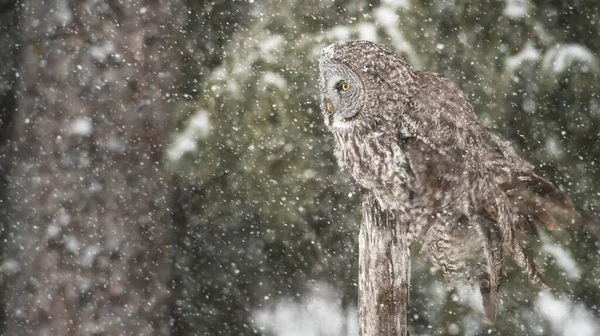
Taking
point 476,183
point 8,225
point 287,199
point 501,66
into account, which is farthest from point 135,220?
point 501,66

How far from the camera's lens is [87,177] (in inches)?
138

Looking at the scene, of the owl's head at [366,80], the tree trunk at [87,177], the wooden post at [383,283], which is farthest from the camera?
the tree trunk at [87,177]

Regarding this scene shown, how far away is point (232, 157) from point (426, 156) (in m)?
2.33

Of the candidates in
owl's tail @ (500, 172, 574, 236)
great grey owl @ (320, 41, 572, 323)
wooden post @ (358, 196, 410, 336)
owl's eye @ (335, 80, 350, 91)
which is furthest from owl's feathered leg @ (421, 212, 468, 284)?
owl's eye @ (335, 80, 350, 91)

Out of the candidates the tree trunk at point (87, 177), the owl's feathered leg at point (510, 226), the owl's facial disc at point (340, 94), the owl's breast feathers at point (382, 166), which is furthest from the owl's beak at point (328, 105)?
the tree trunk at point (87, 177)

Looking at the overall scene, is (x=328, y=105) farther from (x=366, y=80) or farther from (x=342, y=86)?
(x=366, y=80)

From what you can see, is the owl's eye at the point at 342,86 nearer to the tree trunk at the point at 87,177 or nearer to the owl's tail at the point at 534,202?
the owl's tail at the point at 534,202

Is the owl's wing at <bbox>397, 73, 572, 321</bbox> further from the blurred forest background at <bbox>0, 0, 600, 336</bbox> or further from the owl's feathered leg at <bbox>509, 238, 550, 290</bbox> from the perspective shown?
the blurred forest background at <bbox>0, 0, 600, 336</bbox>

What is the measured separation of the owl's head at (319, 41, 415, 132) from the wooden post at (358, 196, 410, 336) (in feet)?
1.34

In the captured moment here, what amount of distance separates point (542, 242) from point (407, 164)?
6.89ft

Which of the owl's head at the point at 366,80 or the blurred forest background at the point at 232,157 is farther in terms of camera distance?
the blurred forest background at the point at 232,157

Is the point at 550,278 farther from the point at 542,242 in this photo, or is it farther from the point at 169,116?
the point at 169,116

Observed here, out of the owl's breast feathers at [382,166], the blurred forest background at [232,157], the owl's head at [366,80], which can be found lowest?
the owl's breast feathers at [382,166]

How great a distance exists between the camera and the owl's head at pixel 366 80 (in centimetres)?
262
